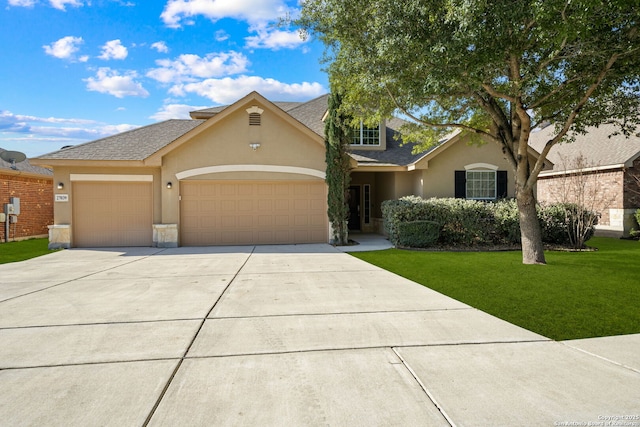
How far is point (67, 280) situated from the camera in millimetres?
8023

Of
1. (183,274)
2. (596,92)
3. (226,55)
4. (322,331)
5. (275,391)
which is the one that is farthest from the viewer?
(226,55)

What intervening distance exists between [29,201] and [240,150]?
10.6 metres

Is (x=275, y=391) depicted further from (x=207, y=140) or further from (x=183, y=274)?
(x=207, y=140)

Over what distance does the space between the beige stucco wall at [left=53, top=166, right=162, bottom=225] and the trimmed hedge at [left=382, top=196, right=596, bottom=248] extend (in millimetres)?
8302

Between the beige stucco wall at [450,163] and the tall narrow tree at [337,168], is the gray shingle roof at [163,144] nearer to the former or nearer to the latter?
the beige stucco wall at [450,163]

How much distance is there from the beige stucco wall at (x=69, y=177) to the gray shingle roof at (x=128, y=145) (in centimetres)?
41

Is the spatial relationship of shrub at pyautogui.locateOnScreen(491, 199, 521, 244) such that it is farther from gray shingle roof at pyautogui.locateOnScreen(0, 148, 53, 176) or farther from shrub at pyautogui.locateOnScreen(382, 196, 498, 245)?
gray shingle roof at pyautogui.locateOnScreen(0, 148, 53, 176)

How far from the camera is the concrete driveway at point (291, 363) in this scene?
2.94 metres

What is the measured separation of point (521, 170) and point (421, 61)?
3.97 meters

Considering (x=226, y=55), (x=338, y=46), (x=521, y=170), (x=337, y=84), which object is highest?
(x=226, y=55)

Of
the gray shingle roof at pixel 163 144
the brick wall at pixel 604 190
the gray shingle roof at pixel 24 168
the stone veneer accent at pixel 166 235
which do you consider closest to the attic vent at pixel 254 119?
the gray shingle roof at pixel 163 144

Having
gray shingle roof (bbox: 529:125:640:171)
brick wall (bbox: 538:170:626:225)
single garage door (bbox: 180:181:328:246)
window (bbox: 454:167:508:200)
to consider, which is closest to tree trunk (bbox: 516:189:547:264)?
window (bbox: 454:167:508:200)

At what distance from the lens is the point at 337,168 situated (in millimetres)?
13773

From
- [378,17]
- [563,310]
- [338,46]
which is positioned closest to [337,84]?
[338,46]
